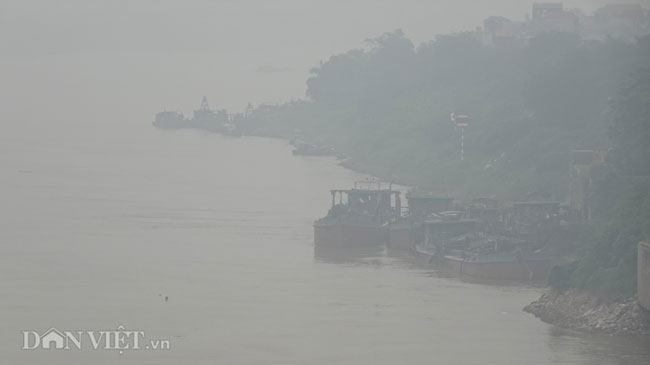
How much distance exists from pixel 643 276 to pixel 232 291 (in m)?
7.40

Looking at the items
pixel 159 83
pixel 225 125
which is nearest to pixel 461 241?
pixel 225 125

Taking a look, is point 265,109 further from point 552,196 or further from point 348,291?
point 348,291

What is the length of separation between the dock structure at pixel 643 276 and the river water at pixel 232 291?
2.21 ft

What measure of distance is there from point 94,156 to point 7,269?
96.7 feet

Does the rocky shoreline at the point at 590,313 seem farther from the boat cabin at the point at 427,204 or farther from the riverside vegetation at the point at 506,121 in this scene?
the boat cabin at the point at 427,204

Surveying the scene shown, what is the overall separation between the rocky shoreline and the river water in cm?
29

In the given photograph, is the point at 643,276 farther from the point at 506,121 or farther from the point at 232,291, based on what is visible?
the point at 506,121

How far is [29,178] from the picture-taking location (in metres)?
53.2

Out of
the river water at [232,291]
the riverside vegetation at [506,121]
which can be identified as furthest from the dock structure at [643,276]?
the river water at [232,291]

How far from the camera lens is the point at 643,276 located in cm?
2792

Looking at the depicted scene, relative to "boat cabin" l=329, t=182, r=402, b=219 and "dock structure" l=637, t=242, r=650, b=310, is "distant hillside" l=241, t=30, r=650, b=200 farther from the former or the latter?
"dock structure" l=637, t=242, r=650, b=310

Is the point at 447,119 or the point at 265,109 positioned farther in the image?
the point at 265,109

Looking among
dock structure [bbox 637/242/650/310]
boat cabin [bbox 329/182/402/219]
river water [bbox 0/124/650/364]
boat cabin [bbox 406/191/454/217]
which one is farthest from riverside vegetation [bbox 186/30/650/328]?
boat cabin [bbox 329/182/402/219]

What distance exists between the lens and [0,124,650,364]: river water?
27062 millimetres
